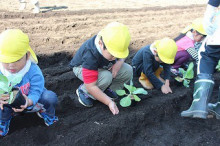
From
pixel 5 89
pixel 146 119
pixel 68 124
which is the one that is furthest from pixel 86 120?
pixel 5 89

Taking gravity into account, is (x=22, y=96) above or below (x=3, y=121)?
above

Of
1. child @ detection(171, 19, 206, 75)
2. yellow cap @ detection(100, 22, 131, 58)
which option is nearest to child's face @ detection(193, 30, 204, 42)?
child @ detection(171, 19, 206, 75)

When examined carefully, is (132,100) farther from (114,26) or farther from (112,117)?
(114,26)

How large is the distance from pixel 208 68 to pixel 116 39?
1138 mm

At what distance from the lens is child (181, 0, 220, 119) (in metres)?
2.40

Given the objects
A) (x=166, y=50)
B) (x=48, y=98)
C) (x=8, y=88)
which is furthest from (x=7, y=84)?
(x=166, y=50)

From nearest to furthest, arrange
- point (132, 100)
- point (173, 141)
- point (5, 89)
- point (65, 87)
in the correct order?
point (5, 89), point (173, 141), point (132, 100), point (65, 87)

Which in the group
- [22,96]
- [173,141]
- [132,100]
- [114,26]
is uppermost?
[114,26]

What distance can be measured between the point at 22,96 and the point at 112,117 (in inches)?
36.8

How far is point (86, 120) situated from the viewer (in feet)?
8.02

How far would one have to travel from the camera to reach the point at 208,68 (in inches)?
101

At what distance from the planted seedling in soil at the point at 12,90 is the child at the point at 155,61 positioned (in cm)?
166

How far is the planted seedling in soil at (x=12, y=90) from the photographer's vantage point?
67.6 inches

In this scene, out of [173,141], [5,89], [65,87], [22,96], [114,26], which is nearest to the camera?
[5,89]
